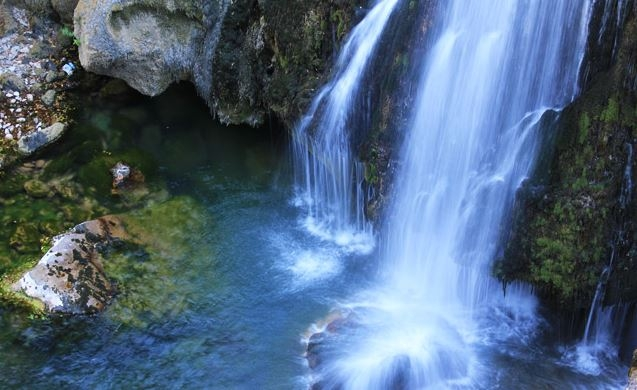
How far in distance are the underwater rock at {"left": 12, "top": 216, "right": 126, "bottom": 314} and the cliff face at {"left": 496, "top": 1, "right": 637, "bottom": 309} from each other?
18.4 feet

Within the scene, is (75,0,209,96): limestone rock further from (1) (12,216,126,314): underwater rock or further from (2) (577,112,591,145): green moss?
(2) (577,112,591,145): green moss

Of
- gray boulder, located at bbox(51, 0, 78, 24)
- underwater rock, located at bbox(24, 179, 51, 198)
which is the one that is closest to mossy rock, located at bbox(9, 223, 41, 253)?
underwater rock, located at bbox(24, 179, 51, 198)

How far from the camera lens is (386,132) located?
8500mm

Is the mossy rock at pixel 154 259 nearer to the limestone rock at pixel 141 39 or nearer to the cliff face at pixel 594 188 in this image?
the limestone rock at pixel 141 39

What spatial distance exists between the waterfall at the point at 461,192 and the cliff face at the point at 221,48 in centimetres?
209

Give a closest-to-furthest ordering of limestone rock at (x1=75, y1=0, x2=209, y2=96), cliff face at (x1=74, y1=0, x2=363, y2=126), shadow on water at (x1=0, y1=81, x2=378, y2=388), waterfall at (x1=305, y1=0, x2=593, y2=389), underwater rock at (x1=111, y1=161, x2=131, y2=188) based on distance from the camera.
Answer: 1. waterfall at (x1=305, y1=0, x2=593, y2=389)
2. shadow on water at (x1=0, y1=81, x2=378, y2=388)
3. cliff face at (x1=74, y1=0, x2=363, y2=126)
4. underwater rock at (x1=111, y1=161, x2=131, y2=188)
5. limestone rock at (x1=75, y1=0, x2=209, y2=96)

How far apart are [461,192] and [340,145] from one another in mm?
2004

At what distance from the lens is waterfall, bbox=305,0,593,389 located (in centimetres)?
721

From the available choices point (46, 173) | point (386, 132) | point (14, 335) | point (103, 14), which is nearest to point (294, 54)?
point (386, 132)

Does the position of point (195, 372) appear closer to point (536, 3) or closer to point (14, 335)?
point (14, 335)

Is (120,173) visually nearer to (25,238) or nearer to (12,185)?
(12,185)

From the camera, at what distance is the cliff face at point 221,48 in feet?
31.1

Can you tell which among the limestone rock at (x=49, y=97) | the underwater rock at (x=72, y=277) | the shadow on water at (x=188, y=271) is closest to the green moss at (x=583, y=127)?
the shadow on water at (x=188, y=271)

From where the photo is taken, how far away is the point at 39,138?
11117 mm
